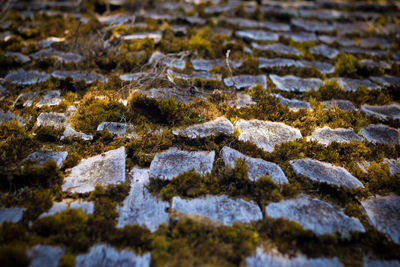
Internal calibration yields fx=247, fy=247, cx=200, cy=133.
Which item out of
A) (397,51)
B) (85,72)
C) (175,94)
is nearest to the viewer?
(175,94)

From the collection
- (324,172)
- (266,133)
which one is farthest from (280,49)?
(324,172)

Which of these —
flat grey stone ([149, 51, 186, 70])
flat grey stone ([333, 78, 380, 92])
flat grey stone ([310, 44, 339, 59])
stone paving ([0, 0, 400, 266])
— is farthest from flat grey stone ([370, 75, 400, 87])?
flat grey stone ([149, 51, 186, 70])

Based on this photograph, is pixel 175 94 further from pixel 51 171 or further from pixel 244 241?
pixel 244 241

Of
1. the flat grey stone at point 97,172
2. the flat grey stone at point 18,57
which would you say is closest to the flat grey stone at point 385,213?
the flat grey stone at point 97,172

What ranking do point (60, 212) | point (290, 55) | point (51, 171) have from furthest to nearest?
point (290, 55) → point (51, 171) → point (60, 212)

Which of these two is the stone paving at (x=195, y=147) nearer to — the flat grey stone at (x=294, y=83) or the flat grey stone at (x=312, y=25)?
the flat grey stone at (x=294, y=83)

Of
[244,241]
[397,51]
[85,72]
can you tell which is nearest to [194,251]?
[244,241]
